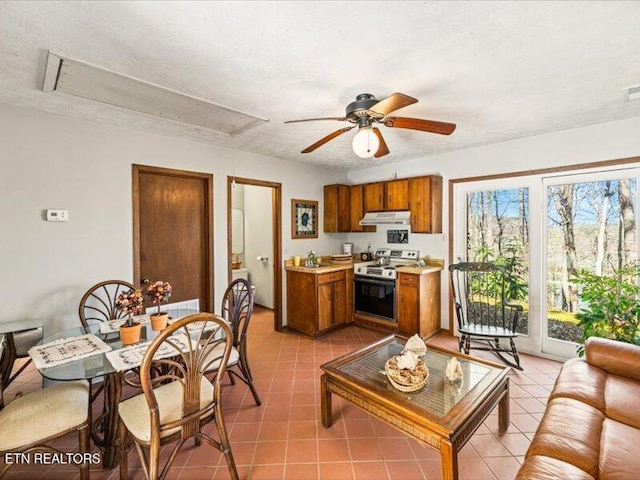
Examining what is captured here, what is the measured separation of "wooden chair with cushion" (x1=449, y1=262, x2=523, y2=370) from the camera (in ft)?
10.3

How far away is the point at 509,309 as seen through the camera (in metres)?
3.48

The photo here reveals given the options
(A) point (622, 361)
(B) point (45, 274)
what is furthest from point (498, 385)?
(B) point (45, 274)

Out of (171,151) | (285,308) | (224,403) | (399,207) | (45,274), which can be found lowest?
(224,403)

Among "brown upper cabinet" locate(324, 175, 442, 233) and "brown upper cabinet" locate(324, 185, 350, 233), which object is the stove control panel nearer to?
"brown upper cabinet" locate(324, 175, 442, 233)

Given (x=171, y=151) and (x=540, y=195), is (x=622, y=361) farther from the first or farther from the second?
(x=171, y=151)

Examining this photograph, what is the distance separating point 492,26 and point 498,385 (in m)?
2.01

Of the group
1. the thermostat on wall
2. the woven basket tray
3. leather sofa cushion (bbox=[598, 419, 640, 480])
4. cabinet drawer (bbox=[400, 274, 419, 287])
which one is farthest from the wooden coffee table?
the thermostat on wall

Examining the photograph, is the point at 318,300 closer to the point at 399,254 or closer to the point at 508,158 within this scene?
the point at 399,254

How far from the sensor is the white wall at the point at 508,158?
9.26 ft

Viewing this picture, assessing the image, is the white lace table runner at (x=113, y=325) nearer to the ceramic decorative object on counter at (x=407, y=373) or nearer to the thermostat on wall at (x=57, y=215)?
the thermostat on wall at (x=57, y=215)

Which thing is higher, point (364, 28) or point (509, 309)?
point (364, 28)

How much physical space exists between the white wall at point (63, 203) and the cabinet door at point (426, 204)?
9.46 ft

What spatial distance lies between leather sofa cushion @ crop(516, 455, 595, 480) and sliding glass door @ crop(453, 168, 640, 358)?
2.10 metres

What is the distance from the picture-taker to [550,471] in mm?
1172
